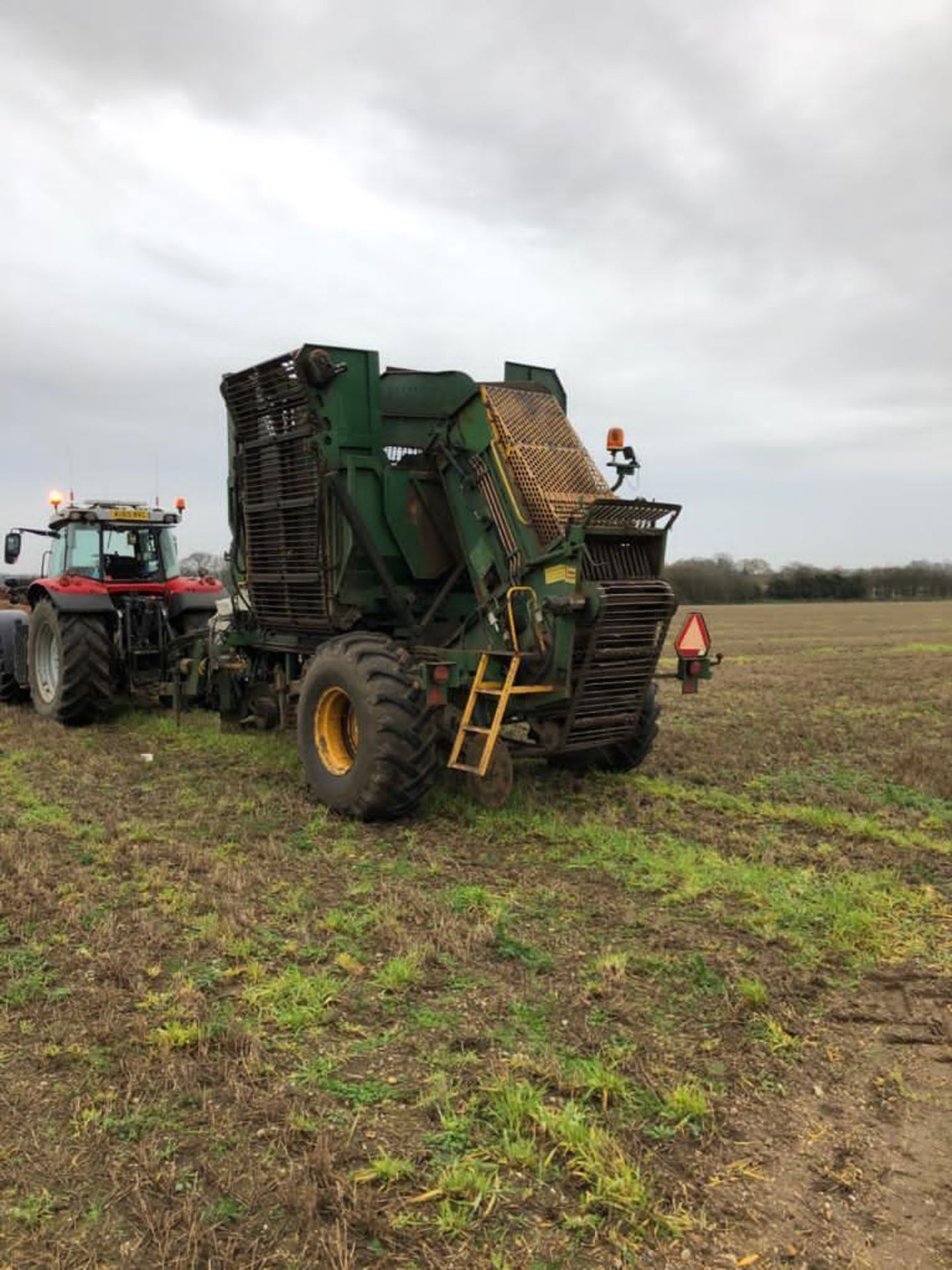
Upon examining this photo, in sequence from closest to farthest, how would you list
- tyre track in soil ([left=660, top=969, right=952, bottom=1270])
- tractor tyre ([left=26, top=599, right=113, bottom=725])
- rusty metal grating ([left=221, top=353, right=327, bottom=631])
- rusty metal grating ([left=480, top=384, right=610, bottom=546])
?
tyre track in soil ([left=660, top=969, right=952, bottom=1270]) → rusty metal grating ([left=480, top=384, right=610, bottom=546]) → rusty metal grating ([left=221, top=353, right=327, bottom=631]) → tractor tyre ([left=26, top=599, right=113, bottom=725])

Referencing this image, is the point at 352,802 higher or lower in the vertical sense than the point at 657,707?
lower

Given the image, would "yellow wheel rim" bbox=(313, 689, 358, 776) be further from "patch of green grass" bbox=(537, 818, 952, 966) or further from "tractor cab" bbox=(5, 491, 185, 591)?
"tractor cab" bbox=(5, 491, 185, 591)

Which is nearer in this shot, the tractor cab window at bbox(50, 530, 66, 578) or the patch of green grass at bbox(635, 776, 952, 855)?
the patch of green grass at bbox(635, 776, 952, 855)

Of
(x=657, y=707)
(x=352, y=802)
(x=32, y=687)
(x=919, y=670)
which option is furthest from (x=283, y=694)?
(x=919, y=670)

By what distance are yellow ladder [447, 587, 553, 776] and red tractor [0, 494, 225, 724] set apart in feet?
16.1

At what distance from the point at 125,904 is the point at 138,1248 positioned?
2.69m

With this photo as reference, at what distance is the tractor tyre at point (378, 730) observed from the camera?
21.6 ft

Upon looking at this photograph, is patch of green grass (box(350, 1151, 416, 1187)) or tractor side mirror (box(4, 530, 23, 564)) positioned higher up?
tractor side mirror (box(4, 530, 23, 564))

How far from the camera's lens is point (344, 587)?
300 inches

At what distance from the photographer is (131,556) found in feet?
38.8

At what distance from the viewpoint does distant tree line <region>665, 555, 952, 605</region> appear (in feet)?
247

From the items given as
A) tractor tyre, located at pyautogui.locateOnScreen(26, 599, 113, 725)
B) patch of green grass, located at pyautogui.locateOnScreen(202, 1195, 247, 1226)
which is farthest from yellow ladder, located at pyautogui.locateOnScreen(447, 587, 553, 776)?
tractor tyre, located at pyautogui.locateOnScreen(26, 599, 113, 725)

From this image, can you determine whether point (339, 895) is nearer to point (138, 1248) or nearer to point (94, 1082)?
point (94, 1082)

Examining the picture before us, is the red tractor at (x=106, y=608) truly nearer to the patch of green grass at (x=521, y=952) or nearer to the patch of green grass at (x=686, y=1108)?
the patch of green grass at (x=521, y=952)
